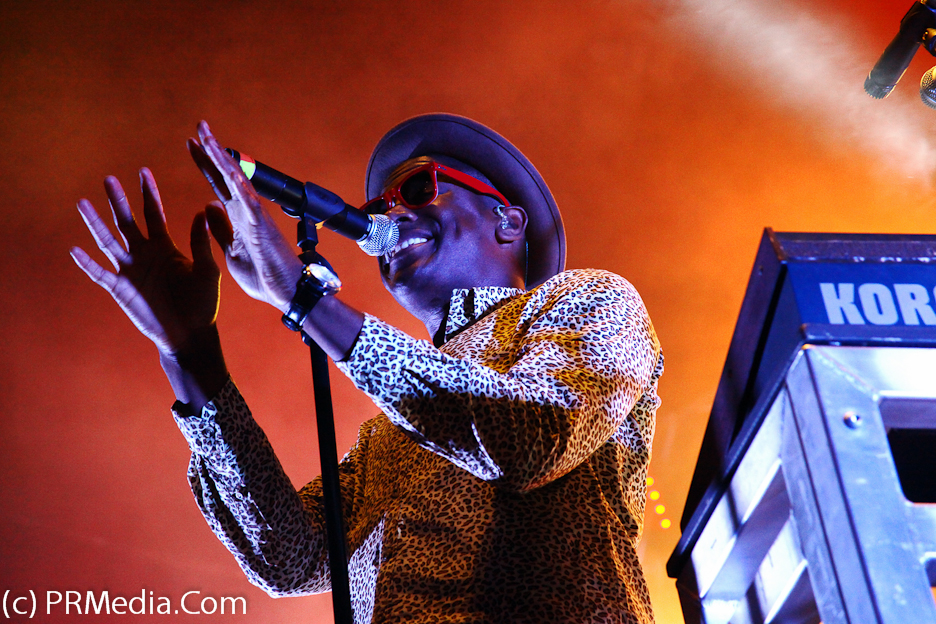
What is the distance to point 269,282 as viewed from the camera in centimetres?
125

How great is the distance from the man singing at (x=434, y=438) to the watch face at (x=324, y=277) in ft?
0.06

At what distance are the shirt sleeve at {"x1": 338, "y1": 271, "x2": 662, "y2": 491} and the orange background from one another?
3186 mm

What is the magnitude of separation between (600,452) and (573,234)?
3326 millimetres

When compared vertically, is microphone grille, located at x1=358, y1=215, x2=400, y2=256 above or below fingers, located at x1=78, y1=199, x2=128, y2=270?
above

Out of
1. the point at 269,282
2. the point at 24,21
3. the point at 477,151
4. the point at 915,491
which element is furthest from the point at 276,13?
the point at 915,491

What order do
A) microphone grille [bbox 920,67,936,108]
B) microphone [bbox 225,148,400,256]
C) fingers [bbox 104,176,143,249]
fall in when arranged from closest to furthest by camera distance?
microphone [bbox 225,148,400,256]
fingers [bbox 104,176,143,249]
microphone grille [bbox 920,67,936,108]

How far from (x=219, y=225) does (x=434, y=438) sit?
58cm

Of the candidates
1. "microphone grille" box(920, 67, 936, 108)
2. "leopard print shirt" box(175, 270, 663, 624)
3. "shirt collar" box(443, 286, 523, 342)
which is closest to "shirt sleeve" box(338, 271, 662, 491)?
"leopard print shirt" box(175, 270, 663, 624)

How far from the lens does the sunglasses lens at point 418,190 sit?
A: 2.38 meters

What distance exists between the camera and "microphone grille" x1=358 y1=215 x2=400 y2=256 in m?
1.65

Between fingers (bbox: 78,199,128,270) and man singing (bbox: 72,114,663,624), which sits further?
fingers (bbox: 78,199,128,270)

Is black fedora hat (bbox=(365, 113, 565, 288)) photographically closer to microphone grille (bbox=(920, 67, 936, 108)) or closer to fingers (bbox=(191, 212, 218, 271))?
fingers (bbox=(191, 212, 218, 271))

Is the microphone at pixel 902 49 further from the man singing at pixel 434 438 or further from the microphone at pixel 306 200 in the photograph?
the microphone at pixel 306 200

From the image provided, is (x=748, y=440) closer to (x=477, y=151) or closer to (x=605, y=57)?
(x=477, y=151)
